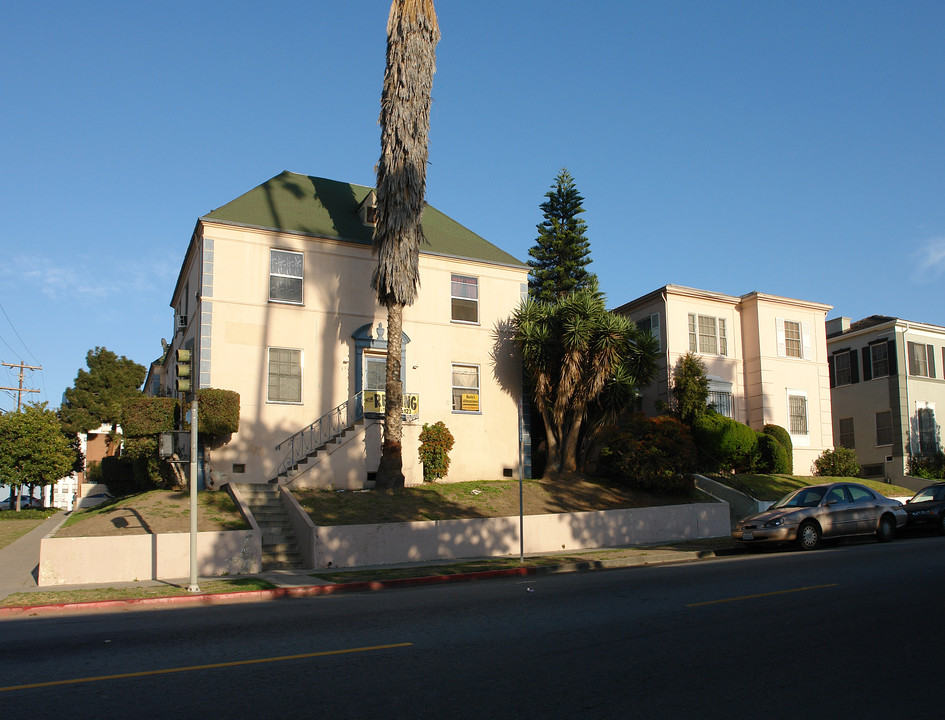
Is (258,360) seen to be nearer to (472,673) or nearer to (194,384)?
(194,384)

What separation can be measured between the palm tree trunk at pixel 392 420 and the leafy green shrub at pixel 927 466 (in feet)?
82.2

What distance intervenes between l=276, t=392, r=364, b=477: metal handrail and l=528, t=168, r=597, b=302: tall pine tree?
20.9m

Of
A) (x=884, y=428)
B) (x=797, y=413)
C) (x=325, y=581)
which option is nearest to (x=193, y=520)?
(x=325, y=581)

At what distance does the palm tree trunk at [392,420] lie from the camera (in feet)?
73.0

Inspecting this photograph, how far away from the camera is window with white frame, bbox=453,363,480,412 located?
87.5 feet

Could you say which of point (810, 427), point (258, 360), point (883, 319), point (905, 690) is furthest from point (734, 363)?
point (905, 690)

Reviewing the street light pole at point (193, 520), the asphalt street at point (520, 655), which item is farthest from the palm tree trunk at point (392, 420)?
the asphalt street at point (520, 655)

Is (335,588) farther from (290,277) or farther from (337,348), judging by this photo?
(290,277)

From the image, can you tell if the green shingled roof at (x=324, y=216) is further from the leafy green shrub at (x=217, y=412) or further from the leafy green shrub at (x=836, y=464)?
the leafy green shrub at (x=836, y=464)

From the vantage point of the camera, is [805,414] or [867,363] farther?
[867,363]

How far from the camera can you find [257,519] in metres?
20.1

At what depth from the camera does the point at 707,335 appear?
32.9 meters

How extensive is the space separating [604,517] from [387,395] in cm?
685

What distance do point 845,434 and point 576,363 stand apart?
20.1m
